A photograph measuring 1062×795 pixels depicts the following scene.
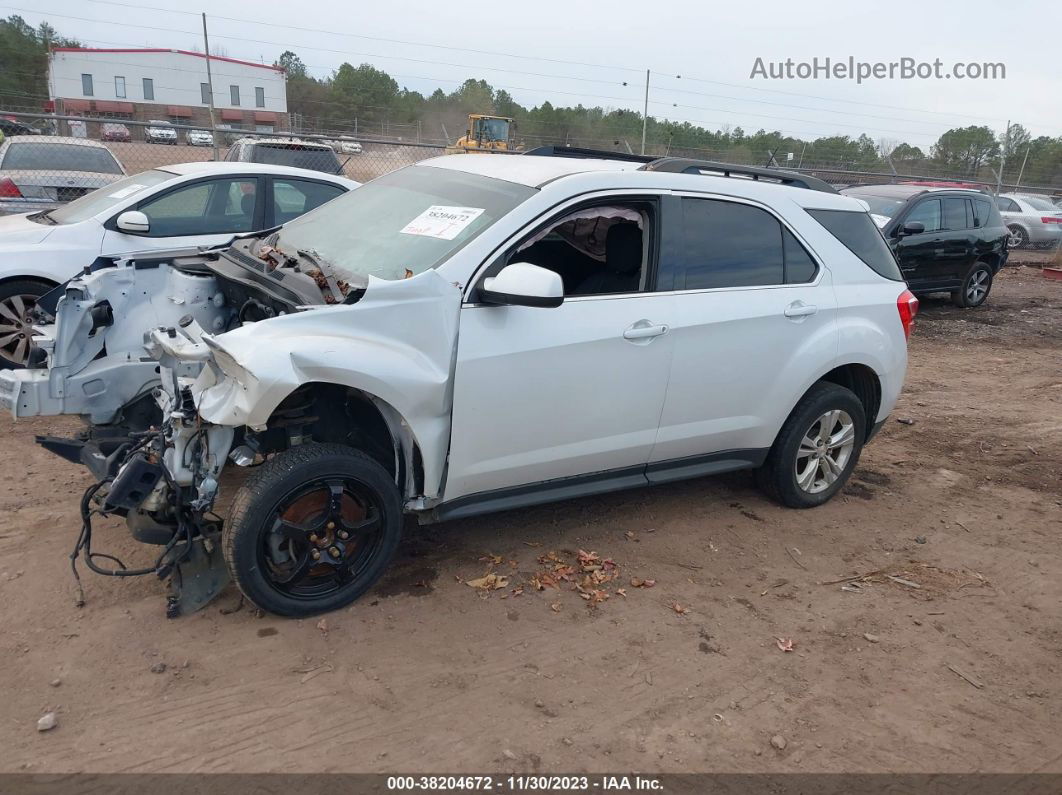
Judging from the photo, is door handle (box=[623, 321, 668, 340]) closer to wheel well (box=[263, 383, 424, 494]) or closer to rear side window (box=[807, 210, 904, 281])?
wheel well (box=[263, 383, 424, 494])

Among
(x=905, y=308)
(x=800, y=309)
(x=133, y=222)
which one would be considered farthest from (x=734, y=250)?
(x=133, y=222)

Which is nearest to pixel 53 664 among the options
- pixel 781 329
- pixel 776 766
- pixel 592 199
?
pixel 776 766

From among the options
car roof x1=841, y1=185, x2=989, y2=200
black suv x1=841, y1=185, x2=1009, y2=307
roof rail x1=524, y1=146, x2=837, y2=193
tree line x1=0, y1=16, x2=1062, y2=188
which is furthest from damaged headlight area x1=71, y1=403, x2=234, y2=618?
tree line x1=0, y1=16, x2=1062, y2=188

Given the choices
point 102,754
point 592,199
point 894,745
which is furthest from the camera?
point 592,199

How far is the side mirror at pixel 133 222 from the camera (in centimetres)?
604

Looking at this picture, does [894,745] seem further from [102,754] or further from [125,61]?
[125,61]

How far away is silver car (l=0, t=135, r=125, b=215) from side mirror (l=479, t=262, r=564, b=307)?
8535mm

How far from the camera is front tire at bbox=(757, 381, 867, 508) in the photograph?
15.6ft

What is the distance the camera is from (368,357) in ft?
10.9

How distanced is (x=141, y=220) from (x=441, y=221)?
3.35 metres

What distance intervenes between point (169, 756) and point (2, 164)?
35.2 feet

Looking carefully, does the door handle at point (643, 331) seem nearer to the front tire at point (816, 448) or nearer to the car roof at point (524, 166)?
the car roof at point (524, 166)

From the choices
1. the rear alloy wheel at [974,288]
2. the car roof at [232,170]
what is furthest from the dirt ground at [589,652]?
the rear alloy wheel at [974,288]

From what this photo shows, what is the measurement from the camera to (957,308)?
41.4 ft
